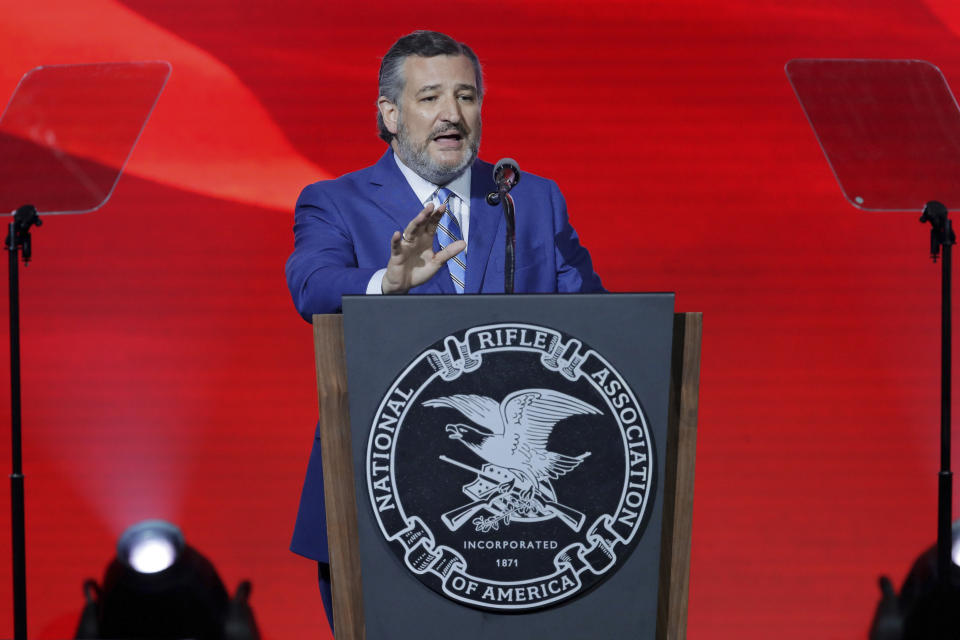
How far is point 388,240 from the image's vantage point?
5.22 ft

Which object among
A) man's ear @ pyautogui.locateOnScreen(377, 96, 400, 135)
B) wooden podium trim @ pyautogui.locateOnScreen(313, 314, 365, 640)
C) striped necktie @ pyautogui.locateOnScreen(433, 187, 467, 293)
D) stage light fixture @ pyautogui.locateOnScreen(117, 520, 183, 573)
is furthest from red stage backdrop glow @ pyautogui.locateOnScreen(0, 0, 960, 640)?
wooden podium trim @ pyautogui.locateOnScreen(313, 314, 365, 640)

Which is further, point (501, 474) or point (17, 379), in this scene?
point (17, 379)

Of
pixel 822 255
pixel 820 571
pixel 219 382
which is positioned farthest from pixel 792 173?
pixel 219 382

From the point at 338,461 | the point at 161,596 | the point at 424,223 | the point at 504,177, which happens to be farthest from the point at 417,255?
the point at 161,596

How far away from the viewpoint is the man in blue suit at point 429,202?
5.00 ft

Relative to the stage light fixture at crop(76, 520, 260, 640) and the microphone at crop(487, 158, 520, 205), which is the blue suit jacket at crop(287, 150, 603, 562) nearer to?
the microphone at crop(487, 158, 520, 205)

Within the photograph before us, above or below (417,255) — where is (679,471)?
below

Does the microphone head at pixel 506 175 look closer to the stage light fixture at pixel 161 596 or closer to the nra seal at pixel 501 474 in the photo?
the nra seal at pixel 501 474

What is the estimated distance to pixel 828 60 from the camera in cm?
277

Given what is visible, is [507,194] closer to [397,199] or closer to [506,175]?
[506,175]

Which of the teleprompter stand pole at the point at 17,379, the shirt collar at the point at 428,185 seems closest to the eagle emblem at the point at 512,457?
the shirt collar at the point at 428,185

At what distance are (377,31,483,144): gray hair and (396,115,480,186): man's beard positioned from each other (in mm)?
75

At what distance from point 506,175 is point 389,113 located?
0.62 metres

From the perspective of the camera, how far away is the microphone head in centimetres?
122
